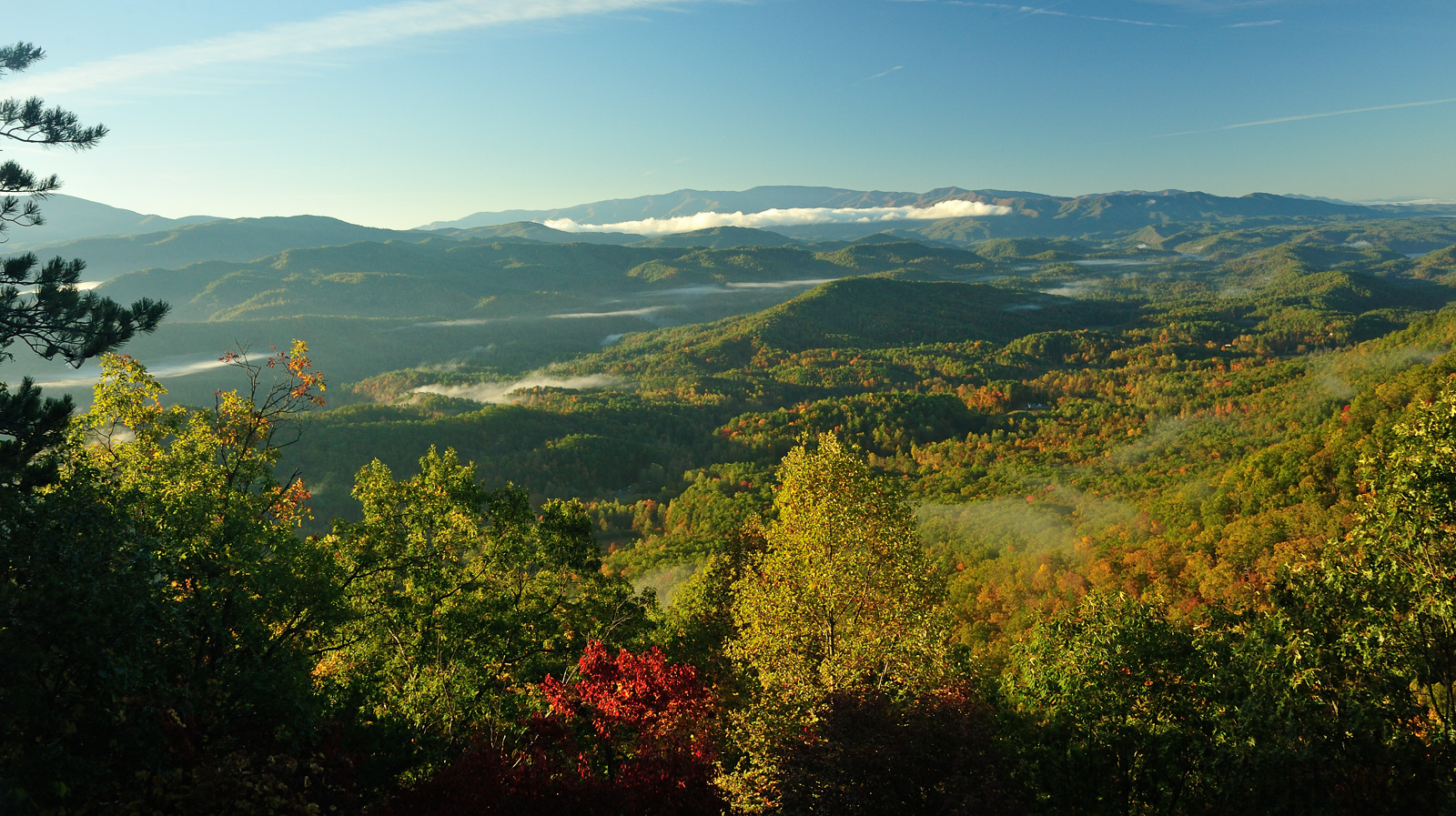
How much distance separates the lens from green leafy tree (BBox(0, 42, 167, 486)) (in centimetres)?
1833

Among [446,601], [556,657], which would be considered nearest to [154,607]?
[446,601]

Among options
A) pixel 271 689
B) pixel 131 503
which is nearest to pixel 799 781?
pixel 271 689

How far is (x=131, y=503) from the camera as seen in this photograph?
1653 cm

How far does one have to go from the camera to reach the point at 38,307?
19.5 metres

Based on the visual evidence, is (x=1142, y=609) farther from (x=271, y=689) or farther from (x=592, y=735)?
(x=271, y=689)

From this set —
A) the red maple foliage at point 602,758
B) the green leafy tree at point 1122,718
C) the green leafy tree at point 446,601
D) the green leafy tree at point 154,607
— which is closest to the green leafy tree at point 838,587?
the red maple foliage at point 602,758

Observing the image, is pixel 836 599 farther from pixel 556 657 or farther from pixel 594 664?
pixel 556 657

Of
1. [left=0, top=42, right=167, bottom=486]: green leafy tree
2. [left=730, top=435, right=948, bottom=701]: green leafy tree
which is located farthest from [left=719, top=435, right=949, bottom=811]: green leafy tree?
[left=0, top=42, right=167, bottom=486]: green leafy tree

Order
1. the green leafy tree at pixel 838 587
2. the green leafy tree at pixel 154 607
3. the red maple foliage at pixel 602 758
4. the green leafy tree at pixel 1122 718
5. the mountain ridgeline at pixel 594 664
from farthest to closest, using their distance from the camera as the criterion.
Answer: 1. the green leafy tree at pixel 838 587
2. the green leafy tree at pixel 1122 718
3. the red maple foliage at pixel 602 758
4. the mountain ridgeline at pixel 594 664
5. the green leafy tree at pixel 154 607

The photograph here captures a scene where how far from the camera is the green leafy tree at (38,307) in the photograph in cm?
1833

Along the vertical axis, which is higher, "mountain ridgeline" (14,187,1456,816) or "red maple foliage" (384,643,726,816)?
"mountain ridgeline" (14,187,1456,816)

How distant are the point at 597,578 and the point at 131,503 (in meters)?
17.1

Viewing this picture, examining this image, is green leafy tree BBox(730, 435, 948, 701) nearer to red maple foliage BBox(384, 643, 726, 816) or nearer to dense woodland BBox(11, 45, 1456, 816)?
dense woodland BBox(11, 45, 1456, 816)

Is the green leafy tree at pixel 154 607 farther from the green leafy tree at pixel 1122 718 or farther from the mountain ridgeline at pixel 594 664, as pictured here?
the green leafy tree at pixel 1122 718
